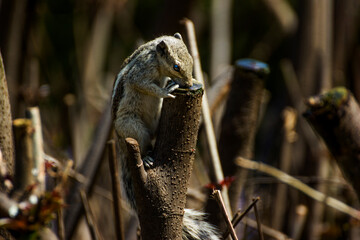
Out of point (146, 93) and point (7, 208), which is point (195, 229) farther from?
point (7, 208)

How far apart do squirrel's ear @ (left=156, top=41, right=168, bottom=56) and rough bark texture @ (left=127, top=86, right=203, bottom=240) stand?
0.29 m

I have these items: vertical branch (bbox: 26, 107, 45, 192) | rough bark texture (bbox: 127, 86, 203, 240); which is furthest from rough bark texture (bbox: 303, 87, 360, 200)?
vertical branch (bbox: 26, 107, 45, 192)

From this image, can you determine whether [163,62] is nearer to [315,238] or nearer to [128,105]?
[128,105]

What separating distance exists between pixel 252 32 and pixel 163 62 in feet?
10.1

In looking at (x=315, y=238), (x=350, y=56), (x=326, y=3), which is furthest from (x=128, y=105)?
(x=350, y=56)

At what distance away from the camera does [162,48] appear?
1.46m

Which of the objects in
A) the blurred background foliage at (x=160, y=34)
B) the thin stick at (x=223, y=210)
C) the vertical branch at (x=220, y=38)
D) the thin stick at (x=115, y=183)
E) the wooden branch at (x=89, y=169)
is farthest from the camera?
the vertical branch at (x=220, y=38)

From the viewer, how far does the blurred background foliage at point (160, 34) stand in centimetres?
253

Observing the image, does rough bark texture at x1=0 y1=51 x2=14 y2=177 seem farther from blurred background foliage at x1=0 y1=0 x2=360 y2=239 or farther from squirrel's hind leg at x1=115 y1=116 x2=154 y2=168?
blurred background foliage at x1=0 y1=0 x2=360 y2=239

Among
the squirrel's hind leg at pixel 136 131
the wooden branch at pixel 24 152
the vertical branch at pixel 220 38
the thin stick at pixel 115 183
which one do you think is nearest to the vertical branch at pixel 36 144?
the wooden branch at pixel 24 152

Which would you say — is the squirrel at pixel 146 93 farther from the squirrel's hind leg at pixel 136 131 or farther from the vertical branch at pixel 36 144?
the vertical branch at pixel 36 144

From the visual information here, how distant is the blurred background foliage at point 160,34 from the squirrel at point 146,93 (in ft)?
1.95

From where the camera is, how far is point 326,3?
298 centimetres

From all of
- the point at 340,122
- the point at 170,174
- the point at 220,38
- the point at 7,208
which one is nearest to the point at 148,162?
the point at 170,174
